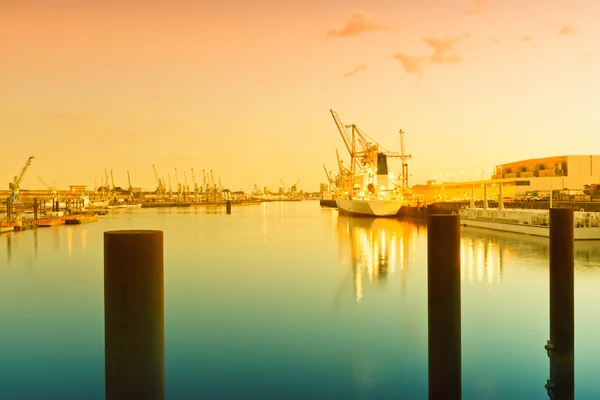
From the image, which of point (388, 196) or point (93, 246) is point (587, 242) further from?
point (388, 196)

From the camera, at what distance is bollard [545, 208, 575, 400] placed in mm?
5922

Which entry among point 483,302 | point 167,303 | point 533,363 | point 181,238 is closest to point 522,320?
point 483,302

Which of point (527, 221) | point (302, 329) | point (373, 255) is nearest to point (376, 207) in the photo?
point (527, 221)

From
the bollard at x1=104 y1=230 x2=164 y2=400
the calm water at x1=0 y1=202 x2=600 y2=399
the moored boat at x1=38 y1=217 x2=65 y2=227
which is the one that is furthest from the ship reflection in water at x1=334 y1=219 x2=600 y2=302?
the moored boat at x1=38 y1=217 x2=65 y2=227

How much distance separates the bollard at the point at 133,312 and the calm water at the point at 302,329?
592 centimetres

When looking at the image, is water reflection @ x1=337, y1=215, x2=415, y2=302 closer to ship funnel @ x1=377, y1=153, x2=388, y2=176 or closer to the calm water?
the calm water

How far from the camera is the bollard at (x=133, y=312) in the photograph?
9.41 ft

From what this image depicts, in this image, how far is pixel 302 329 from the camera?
42.6 feet

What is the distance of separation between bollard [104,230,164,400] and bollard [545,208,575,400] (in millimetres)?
4437

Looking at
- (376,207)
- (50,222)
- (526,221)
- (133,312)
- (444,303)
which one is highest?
(133,312)

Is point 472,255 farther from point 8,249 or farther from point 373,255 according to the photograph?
point 8,249

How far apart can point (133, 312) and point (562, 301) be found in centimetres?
507

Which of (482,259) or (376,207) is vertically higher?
(376,207)

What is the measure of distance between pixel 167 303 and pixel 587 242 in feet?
86.9
